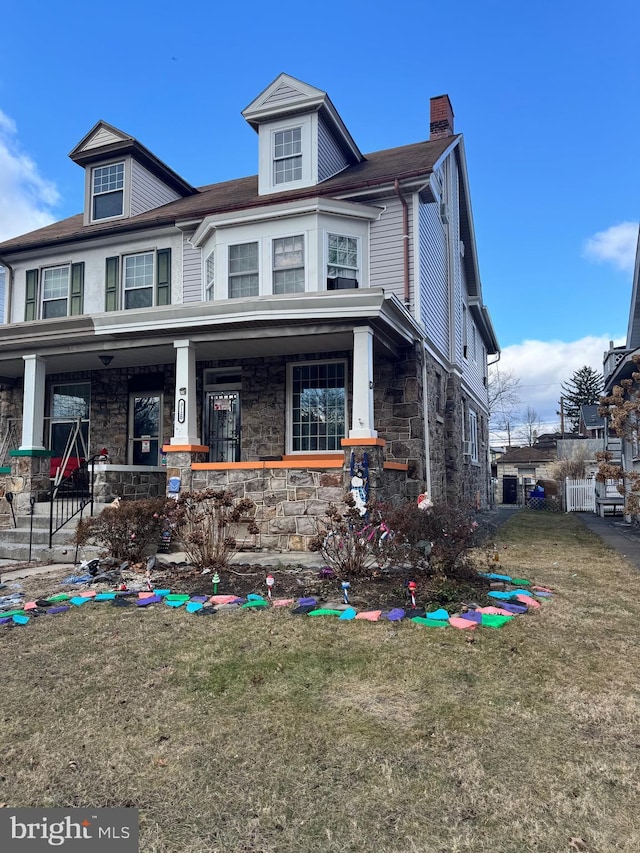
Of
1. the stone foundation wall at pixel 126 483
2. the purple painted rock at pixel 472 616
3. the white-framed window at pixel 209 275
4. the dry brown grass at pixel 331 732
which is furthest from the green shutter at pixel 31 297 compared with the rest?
the purple painted rock at pixel 472 616

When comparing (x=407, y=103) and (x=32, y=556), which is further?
(x=407, y=103)

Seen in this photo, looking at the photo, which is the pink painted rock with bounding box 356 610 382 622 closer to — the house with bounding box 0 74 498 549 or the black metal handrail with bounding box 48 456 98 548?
the house with bounding box 0 74 498 549

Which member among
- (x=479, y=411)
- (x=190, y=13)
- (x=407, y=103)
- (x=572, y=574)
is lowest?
(x=572, y=574)

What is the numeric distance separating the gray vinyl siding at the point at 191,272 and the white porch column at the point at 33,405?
3.38m

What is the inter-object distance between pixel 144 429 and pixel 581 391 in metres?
48.2

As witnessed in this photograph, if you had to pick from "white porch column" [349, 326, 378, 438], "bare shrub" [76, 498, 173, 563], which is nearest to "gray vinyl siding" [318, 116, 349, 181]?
"white porch column" [349, 326, 378, 438]

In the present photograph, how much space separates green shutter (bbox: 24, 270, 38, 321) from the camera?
1346 cm

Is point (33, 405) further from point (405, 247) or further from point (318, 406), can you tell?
point (405, 247)

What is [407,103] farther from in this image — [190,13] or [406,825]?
[406,825]

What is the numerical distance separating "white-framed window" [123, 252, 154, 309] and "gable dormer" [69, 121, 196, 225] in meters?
1.44

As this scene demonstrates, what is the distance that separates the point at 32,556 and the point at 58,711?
550 centimetres

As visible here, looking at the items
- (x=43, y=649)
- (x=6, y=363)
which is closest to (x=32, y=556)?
(x=43, y=649)

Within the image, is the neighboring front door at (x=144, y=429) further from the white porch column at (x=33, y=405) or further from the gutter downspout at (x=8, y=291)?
the gutter downspout at (x=8, y=291)

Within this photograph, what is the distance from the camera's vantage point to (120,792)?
229 centimetres
